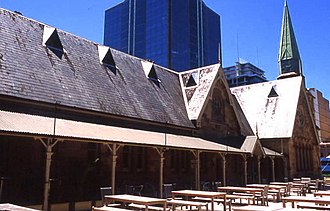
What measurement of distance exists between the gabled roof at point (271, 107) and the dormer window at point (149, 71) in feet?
36.3

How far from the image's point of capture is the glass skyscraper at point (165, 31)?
8506 centimetres

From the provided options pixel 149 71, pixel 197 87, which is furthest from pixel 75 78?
pixel 197 87

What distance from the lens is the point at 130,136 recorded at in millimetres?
14758

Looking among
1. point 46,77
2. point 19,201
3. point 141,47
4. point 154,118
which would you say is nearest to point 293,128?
point 154,118

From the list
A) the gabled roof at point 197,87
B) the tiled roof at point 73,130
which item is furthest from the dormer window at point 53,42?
the gabled roof at point 197,87

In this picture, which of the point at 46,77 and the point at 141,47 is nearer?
the point at 46,77

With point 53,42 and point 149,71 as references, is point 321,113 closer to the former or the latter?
point 149,71

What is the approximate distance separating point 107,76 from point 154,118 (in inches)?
134

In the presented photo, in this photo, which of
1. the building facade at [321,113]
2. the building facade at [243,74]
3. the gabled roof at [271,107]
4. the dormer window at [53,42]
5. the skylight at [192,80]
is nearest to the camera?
the dormer window at [53,42]

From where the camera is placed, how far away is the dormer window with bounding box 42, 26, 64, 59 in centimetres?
1691

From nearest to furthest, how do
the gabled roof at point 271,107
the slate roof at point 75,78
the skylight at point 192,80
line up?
the slate roof at point 75,78 → the skylight at point 192,80 → the gabled roof at point 271,107

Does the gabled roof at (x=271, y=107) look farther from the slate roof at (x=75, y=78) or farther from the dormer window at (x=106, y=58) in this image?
the dormer window at (x=106, y=58)

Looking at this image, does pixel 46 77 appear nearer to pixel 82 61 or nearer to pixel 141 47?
pixel 82 61

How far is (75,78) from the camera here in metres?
16.6
